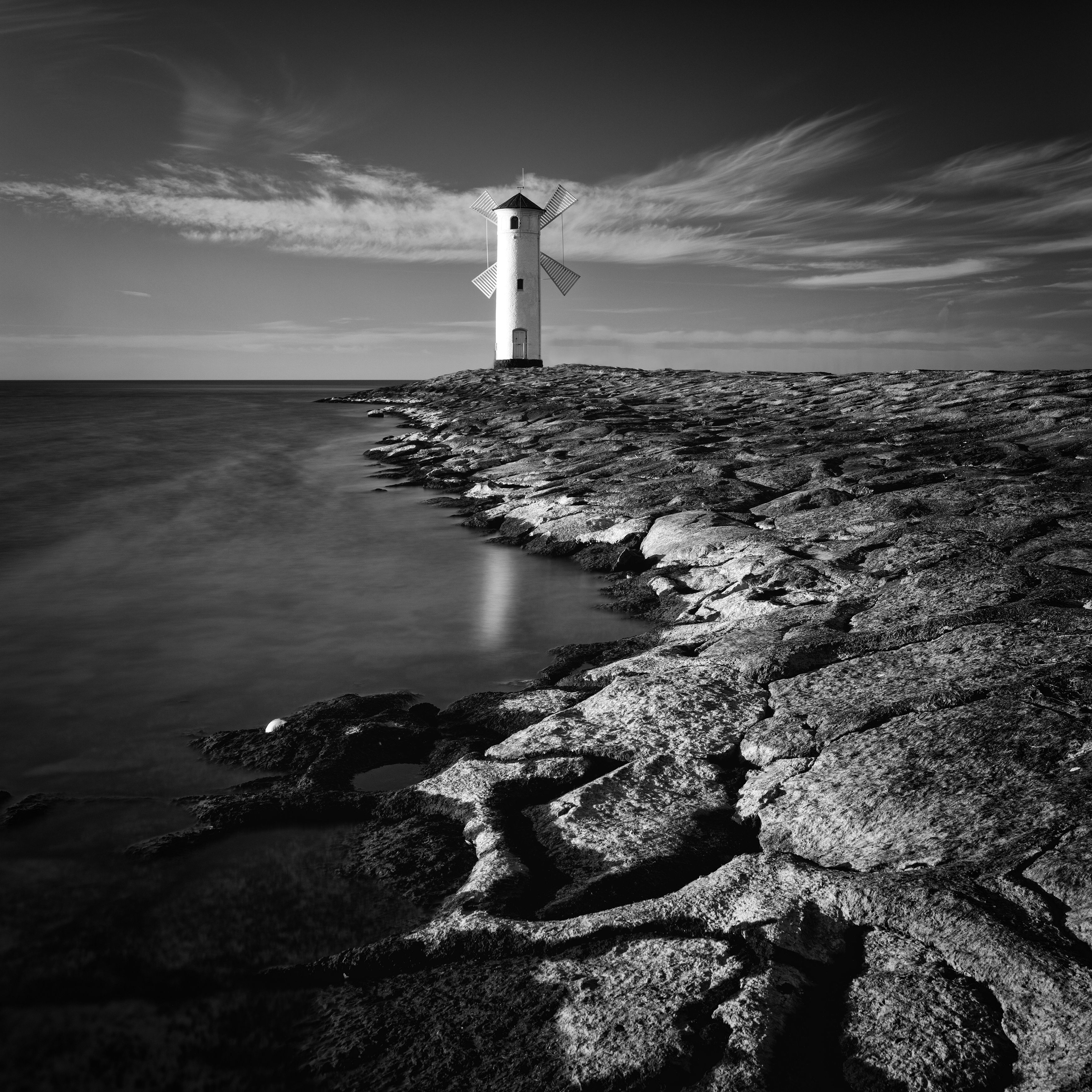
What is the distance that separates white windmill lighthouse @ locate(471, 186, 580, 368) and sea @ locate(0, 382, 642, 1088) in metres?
22.8

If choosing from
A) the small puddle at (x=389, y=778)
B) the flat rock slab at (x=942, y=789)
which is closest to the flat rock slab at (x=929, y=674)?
the flat rock slab at (x=942, y=789)

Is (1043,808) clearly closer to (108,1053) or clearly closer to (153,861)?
(108,1053)

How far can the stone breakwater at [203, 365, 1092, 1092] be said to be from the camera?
213cm

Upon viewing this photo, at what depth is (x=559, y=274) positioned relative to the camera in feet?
127

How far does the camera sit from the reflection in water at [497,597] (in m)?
6.12

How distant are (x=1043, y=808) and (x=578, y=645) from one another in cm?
306

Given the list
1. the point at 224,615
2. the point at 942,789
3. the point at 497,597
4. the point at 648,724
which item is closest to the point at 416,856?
the point at 648,724

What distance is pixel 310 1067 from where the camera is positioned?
2266 millimetres

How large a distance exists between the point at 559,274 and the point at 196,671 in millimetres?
35634

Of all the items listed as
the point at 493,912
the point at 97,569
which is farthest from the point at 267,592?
the point at 493,912

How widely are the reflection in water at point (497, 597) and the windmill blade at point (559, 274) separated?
3138 cm

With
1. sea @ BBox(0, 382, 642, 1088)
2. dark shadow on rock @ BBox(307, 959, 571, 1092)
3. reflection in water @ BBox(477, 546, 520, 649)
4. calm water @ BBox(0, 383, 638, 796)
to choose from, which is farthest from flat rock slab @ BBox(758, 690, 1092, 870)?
reflection in water @ BBox(477, 546, 520, 649)

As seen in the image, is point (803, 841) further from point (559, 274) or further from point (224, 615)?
point (559, 274)

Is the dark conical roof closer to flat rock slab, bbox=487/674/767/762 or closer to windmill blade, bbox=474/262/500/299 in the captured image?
windmill blade, bbox=474/262/500/299
